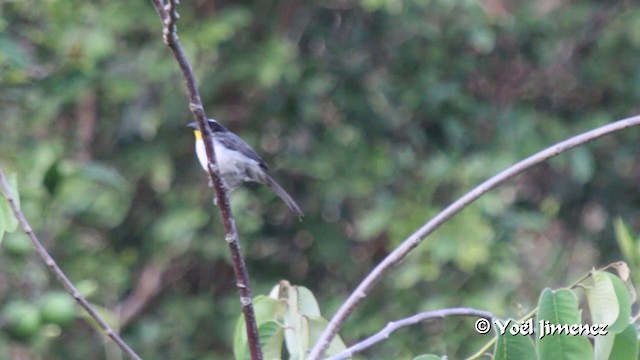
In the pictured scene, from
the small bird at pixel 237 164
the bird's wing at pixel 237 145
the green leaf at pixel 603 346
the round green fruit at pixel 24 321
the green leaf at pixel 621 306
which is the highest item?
the bird's wing at pixel 237 145

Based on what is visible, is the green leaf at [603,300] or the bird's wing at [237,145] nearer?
the green leaf at [603,300]

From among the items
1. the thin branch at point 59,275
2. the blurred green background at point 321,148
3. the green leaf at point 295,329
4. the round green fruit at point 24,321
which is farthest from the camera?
the blurred green background at point 321,148

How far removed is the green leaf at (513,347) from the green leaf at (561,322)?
23 mm

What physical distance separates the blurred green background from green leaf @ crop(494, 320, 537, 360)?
2.83 metres

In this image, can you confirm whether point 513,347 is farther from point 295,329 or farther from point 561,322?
point 295,329

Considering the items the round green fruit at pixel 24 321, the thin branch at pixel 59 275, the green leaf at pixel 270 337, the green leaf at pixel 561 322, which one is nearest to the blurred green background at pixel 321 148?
the round green fruit at pixel 24 321

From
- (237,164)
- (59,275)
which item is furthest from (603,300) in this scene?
(237,164)

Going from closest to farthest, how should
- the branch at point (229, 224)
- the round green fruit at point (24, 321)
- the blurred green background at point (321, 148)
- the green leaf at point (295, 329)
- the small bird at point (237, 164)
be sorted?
1. the branch at point (229, 224)
2. the green leaf at point (295, 329)
3. the round green fruit at point (24, 321)
4. the small bird at point (237, 164)
5. the blurred green background at point (321, 148)

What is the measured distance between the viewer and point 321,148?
5.54 meters

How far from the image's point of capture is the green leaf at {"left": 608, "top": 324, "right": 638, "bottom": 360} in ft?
6.53

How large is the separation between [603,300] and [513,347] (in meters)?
0.19

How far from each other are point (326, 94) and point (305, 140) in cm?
28

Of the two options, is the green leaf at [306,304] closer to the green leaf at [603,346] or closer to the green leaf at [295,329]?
the green leaf at [295,329]

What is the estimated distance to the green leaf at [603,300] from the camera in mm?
1973
